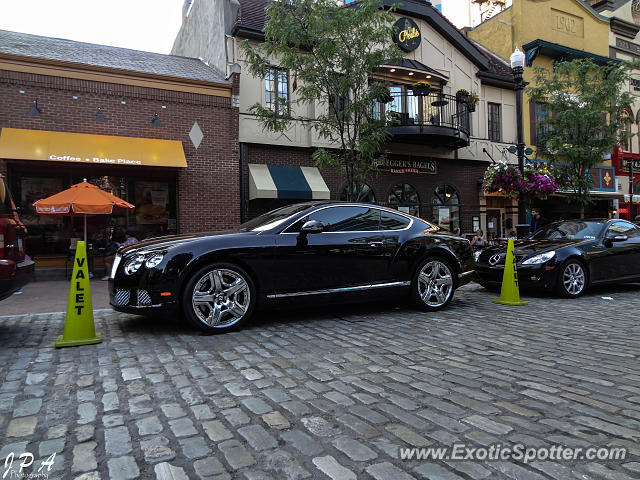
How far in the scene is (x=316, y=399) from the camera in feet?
9.56

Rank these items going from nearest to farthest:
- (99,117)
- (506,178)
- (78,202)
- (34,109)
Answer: (78,202)
(34,109)
(99,117)
(506,178)

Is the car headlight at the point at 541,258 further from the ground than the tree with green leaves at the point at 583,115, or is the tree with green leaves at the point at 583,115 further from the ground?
the tree with green leaves at the point at 583,115

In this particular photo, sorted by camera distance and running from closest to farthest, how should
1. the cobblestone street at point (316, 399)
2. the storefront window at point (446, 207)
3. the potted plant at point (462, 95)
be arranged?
the cobblestone street at point (316, 399), the potted plant at point (462, 95), the storefront window at point (446, 207)

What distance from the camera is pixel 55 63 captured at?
1120 cm

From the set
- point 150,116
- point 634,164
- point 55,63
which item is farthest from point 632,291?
point 634,164

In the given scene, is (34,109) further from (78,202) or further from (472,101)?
(472,101)

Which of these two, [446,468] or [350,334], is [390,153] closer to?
[350,334]

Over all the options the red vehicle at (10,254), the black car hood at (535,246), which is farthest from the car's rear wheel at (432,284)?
the red vehicle at (10,254)

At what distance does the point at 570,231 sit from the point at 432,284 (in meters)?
3.93

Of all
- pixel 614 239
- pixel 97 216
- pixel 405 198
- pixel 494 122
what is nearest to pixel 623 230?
pixel 614 239

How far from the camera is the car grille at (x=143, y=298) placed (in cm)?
450

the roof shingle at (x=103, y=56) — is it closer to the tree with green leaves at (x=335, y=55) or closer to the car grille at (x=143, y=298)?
the tree with green leaves at (x=335, y=55)

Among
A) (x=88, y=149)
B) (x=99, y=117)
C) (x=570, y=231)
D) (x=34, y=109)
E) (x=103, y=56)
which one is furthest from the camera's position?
(x=103, y=56)

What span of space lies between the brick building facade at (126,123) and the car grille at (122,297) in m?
7.75
